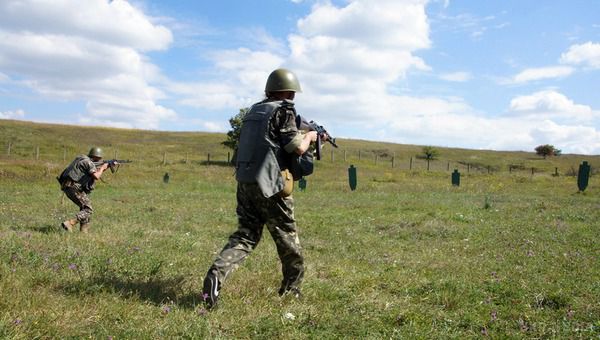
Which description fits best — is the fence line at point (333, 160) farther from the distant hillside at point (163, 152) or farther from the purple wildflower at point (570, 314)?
the purple wildflower at point (570, 314)

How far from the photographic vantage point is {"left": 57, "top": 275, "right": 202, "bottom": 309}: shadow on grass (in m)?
5.42

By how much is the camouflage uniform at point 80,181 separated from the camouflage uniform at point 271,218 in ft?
23.5

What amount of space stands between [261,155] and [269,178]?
10.7 inches

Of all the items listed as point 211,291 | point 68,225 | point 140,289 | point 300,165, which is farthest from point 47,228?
point 300,165

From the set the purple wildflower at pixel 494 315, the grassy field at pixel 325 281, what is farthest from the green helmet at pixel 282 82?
the purple wildflower at pixel 494 315

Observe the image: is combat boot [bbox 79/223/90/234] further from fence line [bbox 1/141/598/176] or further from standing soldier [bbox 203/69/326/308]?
fence line [bbox 1/141/598/176]

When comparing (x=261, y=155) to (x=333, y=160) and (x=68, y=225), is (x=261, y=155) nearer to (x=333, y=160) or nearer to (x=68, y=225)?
(x=68, y=225)

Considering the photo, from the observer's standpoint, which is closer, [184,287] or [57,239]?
[184,287]

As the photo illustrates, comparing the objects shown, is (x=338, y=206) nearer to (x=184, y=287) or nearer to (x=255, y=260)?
(x=255, y=260)

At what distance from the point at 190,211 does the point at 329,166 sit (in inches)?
1823

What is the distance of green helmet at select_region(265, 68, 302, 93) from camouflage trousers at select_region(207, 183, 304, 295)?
1.16 m

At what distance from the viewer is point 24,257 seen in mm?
6621

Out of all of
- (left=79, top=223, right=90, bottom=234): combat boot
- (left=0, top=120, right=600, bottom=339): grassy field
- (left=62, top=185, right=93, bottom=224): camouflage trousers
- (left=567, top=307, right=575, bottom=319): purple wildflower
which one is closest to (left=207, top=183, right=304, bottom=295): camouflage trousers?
(left=0, top=120, right=600, bottom=339): grassy field

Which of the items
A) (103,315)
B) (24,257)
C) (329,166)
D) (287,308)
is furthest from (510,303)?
(329,166)
